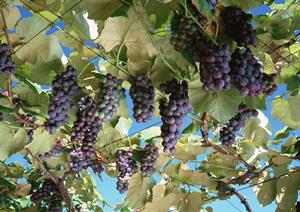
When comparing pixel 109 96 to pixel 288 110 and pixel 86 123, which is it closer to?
pixel 86 123

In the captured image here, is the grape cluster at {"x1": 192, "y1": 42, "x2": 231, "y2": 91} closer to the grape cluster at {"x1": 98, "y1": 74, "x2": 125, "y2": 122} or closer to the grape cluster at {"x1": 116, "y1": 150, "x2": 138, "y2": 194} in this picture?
the grape cluster at {"x1": 98, "y1": 74, "x2": 125, "y2": 122}

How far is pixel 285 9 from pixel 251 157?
87 cm

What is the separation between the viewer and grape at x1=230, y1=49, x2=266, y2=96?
Answer: 1242mm

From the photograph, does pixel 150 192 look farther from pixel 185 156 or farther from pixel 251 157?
pixel 251 157

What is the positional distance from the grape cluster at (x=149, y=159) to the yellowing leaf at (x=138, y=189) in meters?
0.14

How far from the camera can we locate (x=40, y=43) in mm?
1601

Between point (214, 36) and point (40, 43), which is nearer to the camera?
point (214, 36)

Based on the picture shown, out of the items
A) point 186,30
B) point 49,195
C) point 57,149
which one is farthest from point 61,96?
point 49,195

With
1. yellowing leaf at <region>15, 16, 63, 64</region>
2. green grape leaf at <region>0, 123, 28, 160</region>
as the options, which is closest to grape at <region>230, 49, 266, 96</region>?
yellowing leaf at <region>15, 16, 63, 64</region>

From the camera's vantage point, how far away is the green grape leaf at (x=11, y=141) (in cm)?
190

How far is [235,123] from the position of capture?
167 cm

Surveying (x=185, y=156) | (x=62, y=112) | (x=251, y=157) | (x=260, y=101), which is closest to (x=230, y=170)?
(x=251, y=157)

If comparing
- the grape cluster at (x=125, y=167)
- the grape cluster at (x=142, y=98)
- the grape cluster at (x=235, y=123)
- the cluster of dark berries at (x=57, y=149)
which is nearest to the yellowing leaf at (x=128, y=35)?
the grape cluster at (x=142, y=98)

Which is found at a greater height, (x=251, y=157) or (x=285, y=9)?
(x=285, y=9)
